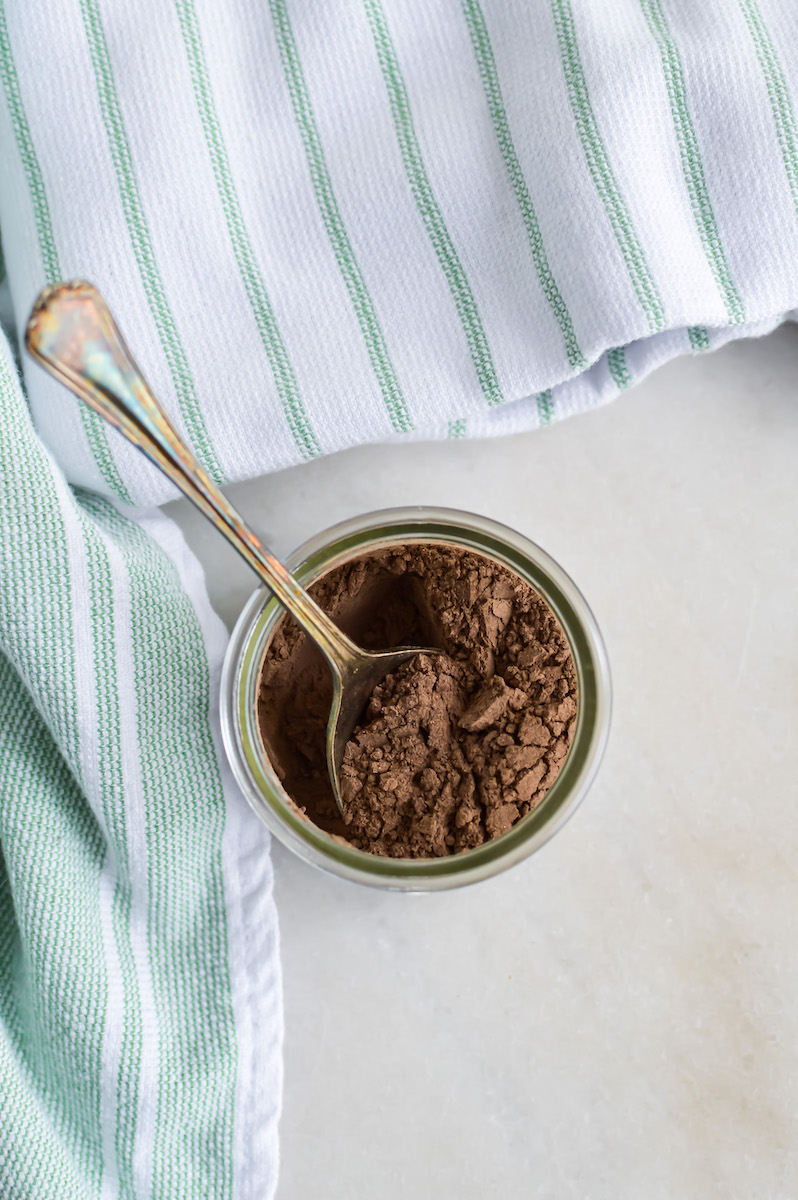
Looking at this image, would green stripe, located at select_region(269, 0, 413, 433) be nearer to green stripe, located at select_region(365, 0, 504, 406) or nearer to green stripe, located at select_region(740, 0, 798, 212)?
green stripe, located at select_region(365, 0, 504, 406)

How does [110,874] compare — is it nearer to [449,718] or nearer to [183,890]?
[183,890]

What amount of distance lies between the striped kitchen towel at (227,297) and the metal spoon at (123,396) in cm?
12

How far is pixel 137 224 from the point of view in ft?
1.40

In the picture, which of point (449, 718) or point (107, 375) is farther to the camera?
point (449, 718)

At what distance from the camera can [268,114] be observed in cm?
44

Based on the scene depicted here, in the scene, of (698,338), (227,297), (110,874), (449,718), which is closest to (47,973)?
(110,874)

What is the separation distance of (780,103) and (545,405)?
166 mm

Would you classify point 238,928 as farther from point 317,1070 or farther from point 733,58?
point 733,58

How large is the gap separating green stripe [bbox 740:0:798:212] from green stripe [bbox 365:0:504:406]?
0.15m

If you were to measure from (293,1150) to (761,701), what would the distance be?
336 mm

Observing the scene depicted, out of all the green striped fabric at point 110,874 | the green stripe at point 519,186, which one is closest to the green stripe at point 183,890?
the green striped fabric at point 110,874

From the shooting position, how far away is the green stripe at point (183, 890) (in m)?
0.45

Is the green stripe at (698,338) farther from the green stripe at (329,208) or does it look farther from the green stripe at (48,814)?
the green stripe at (48,814)

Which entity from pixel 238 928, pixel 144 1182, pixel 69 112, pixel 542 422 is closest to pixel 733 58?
pixel 542 422
